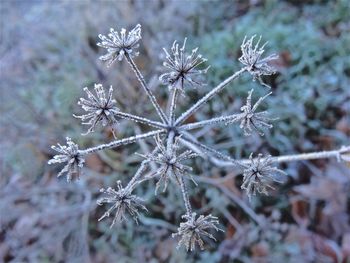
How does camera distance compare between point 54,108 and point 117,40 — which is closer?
point 117,40

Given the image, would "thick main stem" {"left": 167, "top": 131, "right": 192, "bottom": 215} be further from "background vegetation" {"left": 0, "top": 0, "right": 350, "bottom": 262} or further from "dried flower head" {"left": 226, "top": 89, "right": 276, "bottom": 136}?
"background vegetation" {"left": 0, "top": 0, "right": 350, "bottom": 262}

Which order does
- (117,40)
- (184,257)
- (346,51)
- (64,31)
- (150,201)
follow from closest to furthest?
(117,40) → (184,257) → (150,201) → (346,51) → (64,31)

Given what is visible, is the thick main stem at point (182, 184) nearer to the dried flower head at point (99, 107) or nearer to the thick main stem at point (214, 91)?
the thick main stem at point (214, 91)

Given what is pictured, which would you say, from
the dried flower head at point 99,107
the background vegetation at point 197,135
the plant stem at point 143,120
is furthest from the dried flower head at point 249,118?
the background vegetation at point 197,135

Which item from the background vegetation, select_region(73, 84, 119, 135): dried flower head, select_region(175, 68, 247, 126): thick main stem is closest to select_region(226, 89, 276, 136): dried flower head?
select_region(175, 68, 247, 126): thick main stem

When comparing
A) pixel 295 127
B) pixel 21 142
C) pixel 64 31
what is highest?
pixel 64 31

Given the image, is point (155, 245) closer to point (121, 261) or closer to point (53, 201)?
point (121, 261)

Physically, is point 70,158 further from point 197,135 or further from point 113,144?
point 197,135

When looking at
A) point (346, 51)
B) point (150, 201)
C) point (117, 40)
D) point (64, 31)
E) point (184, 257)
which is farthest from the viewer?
point (64, 31)

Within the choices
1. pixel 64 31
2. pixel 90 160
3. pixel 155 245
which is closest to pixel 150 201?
pixel 155 245
